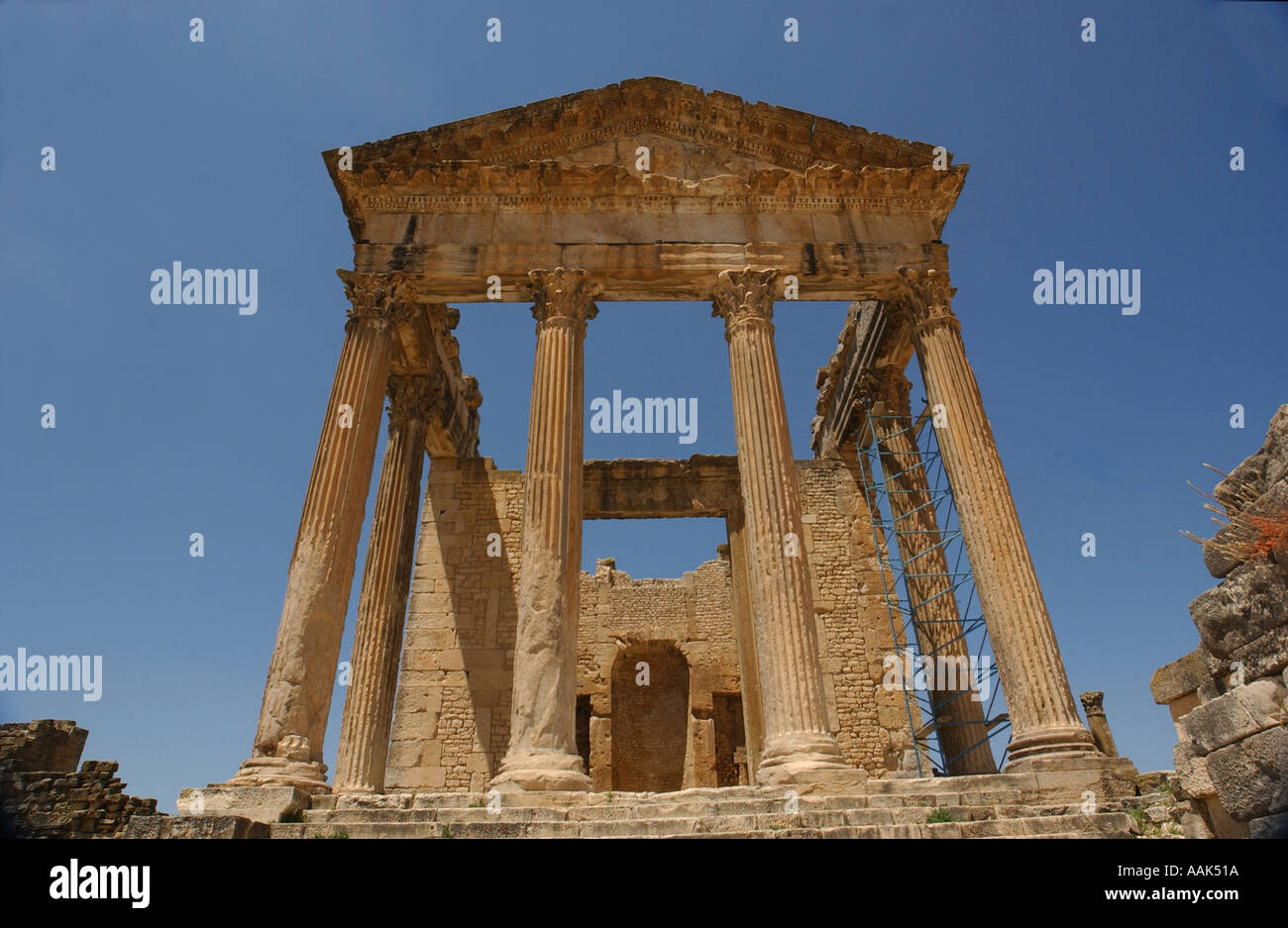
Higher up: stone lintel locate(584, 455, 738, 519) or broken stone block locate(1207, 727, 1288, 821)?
stone lintel locate(584, 455, 738, 519)

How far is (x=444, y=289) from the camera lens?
1303 cm

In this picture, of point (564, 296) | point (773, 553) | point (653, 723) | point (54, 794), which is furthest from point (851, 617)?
point (54, 794)

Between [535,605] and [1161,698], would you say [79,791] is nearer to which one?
[535,605]

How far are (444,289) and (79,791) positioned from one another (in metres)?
11.4

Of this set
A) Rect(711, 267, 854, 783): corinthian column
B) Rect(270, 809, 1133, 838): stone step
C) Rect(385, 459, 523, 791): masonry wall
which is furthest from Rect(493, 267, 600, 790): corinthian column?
Rect(385, 459, 523, 791): masonry wall

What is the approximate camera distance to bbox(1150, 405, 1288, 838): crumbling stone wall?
167 inches

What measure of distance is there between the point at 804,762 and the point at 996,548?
4300 millimetres

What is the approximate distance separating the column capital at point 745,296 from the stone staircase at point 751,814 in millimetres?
7076

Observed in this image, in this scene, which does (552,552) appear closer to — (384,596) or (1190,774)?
(384,596)

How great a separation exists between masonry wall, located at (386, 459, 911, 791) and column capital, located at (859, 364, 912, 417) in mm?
2629

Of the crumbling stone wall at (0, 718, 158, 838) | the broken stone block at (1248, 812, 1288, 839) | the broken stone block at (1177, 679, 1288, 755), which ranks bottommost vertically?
the broken stone block at (1248, 812, 1288, 839)

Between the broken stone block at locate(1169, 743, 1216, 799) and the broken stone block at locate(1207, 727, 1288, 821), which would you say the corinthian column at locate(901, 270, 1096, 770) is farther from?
the broken stone block at locate(1207, 727, 1288, 821)

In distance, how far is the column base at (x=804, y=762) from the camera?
895cm
